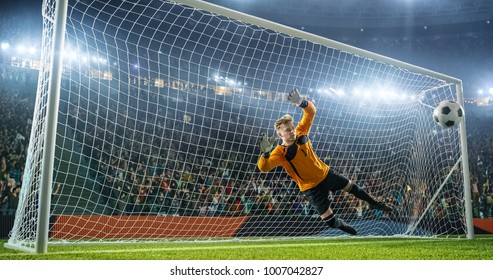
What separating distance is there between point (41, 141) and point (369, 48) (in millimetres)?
23970

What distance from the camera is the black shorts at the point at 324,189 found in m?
6.27

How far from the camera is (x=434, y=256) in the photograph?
5.31 meters

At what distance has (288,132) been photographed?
609 centimetres

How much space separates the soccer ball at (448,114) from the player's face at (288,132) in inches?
116

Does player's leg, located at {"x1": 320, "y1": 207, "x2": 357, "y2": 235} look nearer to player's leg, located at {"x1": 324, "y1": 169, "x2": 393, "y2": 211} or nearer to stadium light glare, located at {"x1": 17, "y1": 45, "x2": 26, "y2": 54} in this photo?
player's leg, located at {"x1": 324, "y1": 169, "x2": 393, "y2": 211}

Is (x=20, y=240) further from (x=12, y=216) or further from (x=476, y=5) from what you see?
(x=476, y=5)

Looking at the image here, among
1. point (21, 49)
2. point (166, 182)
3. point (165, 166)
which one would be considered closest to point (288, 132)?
point (166, 182)

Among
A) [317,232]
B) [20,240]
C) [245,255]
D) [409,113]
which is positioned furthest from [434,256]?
[409,113]

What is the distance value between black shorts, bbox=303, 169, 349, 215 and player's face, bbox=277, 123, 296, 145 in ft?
2.38

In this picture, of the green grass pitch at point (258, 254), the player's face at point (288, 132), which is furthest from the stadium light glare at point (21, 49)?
the player's face at point (288, 132)

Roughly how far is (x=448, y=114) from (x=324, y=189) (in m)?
2.78

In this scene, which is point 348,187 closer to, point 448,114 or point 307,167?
point 307,167

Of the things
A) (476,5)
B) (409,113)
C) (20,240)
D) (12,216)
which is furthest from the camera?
(476,5)

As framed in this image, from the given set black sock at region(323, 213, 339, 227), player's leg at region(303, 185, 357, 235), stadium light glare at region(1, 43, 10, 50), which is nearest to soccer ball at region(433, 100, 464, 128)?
player's leg at region(303, 185, 357, 235)
